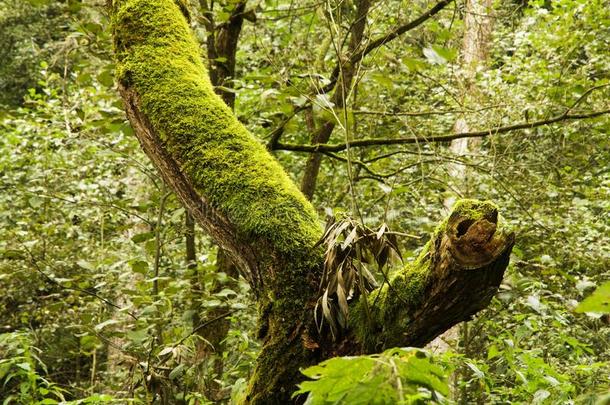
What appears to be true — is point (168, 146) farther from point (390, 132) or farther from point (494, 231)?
point (390, 132)

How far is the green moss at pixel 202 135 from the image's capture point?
1.88 meters

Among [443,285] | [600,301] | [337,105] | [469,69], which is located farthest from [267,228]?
[469,69]

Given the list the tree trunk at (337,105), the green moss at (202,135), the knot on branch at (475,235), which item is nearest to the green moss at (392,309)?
the knot on branch at (475,235)

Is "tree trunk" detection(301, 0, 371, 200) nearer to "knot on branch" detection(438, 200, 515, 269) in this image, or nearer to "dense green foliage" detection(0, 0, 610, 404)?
"dense green foliage" detection(0, 0, 610, 404)

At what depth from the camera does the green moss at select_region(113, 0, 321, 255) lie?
1884mm

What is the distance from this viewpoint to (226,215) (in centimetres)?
191

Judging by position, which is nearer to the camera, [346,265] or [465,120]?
[346,265]

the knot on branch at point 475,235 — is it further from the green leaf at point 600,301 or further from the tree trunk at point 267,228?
the green leaf at point 600,301

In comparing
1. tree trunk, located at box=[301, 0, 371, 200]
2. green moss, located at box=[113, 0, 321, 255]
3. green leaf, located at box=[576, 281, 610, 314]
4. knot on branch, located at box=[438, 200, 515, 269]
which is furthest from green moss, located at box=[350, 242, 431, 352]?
tree trunk, located at box=[301, 0, 371, 200]

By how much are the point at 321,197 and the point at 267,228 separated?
12.9 ft

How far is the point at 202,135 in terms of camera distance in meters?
2.05

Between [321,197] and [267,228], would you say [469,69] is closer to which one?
[321,197]

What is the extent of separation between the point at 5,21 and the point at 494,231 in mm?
15584

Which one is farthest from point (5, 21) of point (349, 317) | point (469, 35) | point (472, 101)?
point (349, 317)
